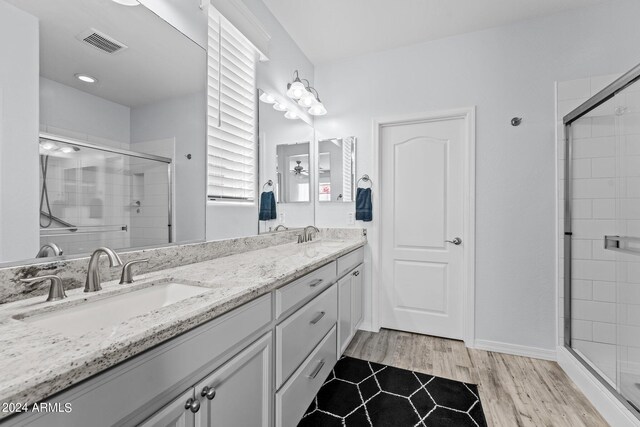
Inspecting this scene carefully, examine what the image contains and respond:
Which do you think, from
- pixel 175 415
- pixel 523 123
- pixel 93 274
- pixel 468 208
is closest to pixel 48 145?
pixel 93 274

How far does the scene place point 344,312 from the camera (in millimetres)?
2043

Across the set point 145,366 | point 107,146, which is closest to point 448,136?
point 107,146

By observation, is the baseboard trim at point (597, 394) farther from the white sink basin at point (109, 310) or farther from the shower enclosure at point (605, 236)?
the white sink basin at point (109, 310)

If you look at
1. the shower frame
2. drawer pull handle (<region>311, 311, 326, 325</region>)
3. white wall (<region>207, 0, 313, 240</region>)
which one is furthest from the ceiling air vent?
drawer pull handle (<region>311, 311, 326, 325</region>)

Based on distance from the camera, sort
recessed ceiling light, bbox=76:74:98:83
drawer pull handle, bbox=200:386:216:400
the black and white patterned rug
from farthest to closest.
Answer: the black and white patterned rug, recessed ceiling light, bbox=76:74:98:83, drawer pull handle, bbox=200:386:216:400

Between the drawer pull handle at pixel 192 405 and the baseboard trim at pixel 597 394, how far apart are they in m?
1.99

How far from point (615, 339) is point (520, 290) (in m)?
0.57

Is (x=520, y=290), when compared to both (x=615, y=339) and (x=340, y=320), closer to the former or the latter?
(x=615, y=339)

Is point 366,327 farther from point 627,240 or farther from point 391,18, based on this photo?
point 391,18

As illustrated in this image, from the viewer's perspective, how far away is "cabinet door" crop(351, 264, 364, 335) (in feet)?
7.41

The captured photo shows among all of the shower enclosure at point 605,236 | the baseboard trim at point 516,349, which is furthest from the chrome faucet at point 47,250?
the baseboard trim at point 516,349

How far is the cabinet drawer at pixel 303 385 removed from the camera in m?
1.18

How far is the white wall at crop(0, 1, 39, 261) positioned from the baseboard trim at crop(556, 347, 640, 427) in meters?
2.65

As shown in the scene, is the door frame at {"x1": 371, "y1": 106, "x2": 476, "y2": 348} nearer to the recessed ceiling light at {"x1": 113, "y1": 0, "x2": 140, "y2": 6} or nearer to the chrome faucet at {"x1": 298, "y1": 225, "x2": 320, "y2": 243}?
the chrome faucet at {"x1": 298, "y1": 225, "x2": 320, "y2": 243}
